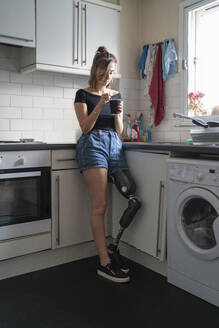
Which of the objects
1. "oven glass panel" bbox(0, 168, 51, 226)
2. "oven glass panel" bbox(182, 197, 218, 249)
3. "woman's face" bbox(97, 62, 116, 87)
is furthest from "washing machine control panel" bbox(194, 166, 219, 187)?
"oven glass panel" bbox(0, 168, 51, 226)

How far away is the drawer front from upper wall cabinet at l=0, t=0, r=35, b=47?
3.17 feet

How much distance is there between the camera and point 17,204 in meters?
2.44

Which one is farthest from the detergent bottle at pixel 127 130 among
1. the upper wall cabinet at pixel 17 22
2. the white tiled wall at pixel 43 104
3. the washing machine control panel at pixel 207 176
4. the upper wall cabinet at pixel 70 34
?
the washing machine control panel at pixel 207 176

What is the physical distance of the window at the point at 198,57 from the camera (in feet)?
10.4

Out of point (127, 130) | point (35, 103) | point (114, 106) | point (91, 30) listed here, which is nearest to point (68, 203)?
point (114, 106)

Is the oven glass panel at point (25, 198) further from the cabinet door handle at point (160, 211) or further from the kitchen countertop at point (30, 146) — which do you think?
the cabinet door handle at point (160, 211)

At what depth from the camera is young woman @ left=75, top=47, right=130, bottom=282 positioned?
8.03 feet

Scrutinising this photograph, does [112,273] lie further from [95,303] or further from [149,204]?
[149,204]

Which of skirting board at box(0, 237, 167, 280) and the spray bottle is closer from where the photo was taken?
skirting board at box(0, 237, 167, 280)

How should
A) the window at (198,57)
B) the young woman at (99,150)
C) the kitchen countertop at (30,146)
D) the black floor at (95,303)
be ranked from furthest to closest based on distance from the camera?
the window at (198,57), the young woman at (99,150), the kitchen countertop at (30,146), the black floor at (95,303)

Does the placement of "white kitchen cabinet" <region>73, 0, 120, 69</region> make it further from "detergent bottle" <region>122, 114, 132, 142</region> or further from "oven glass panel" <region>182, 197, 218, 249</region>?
"oven glass panel" <region>182, 197, 218, 249</region>

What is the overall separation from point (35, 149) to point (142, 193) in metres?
0.80

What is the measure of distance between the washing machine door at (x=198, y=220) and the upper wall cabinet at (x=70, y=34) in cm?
165

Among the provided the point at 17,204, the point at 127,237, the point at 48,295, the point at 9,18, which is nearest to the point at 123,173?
the point at 127,237
